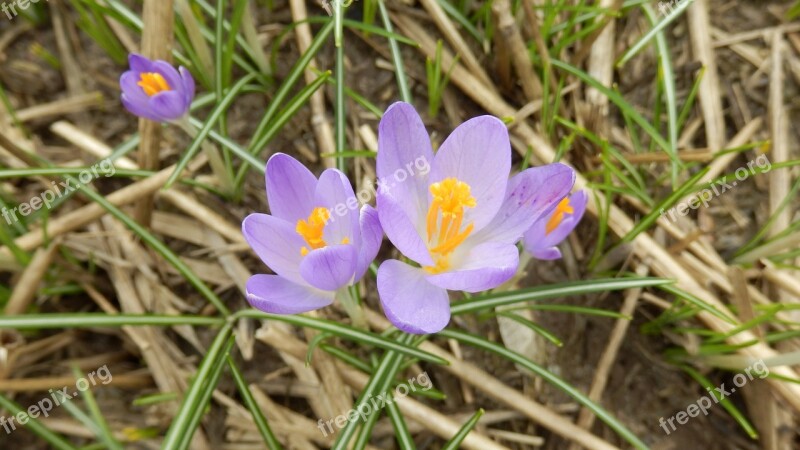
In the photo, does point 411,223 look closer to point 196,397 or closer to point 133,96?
point 196,397

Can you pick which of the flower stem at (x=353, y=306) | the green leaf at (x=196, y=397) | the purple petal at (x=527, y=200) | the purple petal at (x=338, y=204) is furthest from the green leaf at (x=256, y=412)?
the purple petal at (x=527, y=200)

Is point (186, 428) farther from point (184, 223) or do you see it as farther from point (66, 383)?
point (184, 223)

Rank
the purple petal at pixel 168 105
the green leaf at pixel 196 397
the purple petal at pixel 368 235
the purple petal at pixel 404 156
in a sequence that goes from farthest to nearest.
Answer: the purple petal at pixel 168 105
the green leaf at pixel 196 397
the purple petal at pixel 404 156
the purple petal at pixel 368 235

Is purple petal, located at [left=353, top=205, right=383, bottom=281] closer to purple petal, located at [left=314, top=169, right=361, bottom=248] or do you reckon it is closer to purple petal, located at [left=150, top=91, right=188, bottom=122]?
purple petal, located at [left=314, top=169, right=361, bottom=248]

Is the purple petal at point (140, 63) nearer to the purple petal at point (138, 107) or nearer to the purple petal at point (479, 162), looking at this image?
the purple petal at point (138, 107)

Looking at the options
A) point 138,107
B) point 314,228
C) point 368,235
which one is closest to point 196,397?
point 314,228

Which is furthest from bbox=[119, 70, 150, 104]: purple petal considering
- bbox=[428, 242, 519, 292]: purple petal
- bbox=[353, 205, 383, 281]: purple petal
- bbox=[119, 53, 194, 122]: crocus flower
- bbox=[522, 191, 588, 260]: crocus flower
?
bbox=[522, 191, 588, 260]: crocus flower
